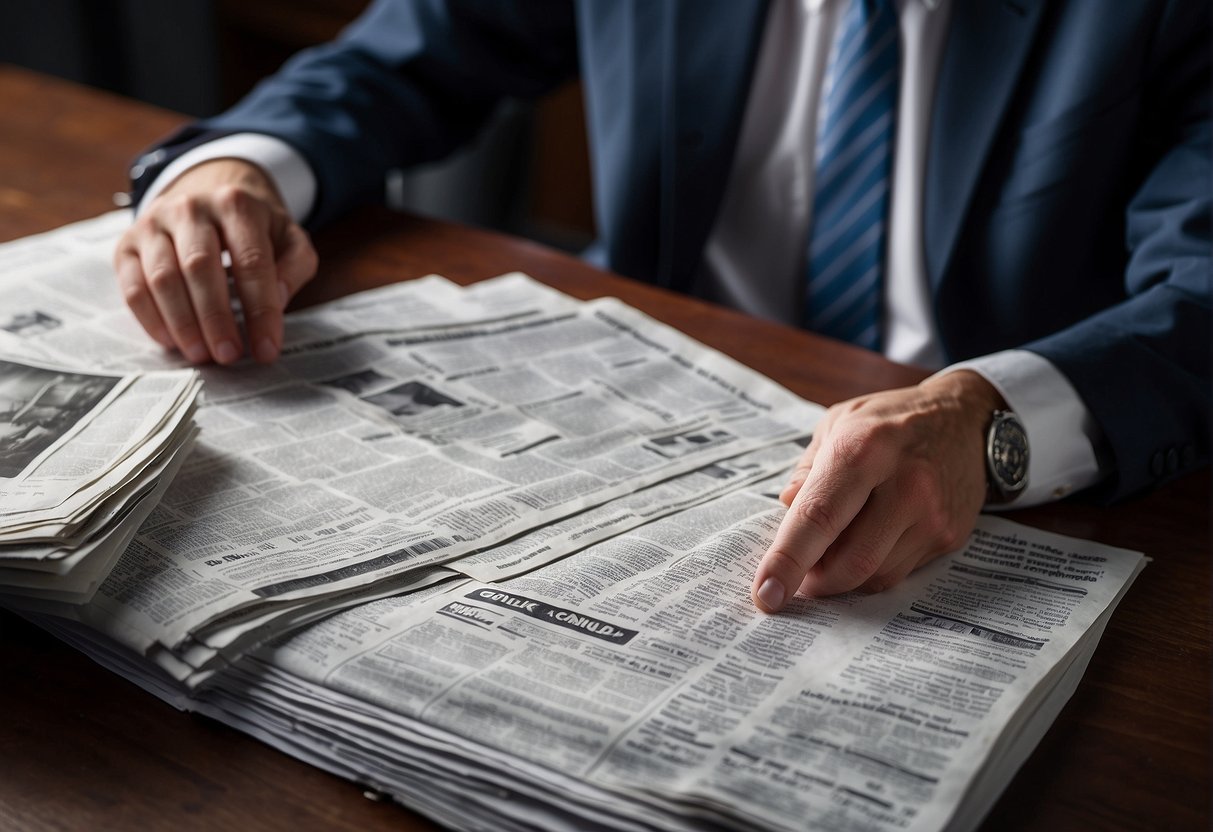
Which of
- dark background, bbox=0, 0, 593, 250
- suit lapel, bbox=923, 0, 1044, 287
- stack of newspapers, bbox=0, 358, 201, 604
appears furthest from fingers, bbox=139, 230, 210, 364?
dark background, bbox=0, 0, 593, 250

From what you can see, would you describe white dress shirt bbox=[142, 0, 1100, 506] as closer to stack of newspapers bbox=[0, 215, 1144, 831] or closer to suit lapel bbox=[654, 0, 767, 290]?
suit lapel bbox=[654, 0, 767, 290]

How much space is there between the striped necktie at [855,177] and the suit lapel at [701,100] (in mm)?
97

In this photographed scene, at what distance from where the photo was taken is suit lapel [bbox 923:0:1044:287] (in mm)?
1031

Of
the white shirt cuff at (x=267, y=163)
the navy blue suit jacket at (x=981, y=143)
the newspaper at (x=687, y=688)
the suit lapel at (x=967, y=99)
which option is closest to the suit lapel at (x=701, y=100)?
the navy blue suit jacket at (x=981, y=143)

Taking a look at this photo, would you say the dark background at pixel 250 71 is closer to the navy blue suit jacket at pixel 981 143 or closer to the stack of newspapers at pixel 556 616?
the navy blue suit jacket at pixel 981 143

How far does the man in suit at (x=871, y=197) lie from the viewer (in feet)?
2.47

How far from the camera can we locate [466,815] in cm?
47

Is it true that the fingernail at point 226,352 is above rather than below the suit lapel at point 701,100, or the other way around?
below

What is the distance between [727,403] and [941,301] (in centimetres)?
36

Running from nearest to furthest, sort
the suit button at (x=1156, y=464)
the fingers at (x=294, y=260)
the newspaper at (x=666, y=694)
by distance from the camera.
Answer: the newspaper at (x=666, y=694) → the suit button at (x=1156, y=464) → the fingers at (x=294, y=260)

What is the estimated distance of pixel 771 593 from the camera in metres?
0.60

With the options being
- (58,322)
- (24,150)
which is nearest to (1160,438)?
(58,322)

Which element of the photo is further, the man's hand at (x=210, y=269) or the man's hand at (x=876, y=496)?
the man's hand at (x=210, y=269)

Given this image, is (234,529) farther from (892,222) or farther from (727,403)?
(892,222)
